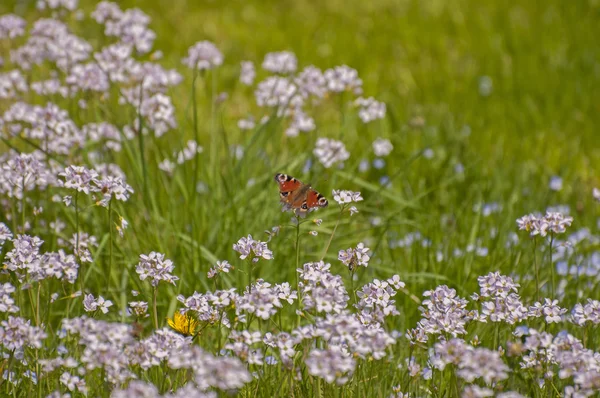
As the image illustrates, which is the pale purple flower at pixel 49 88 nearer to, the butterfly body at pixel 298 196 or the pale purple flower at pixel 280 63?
the pale purple flower at pixel 280 63

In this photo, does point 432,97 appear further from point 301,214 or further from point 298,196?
point 298,196

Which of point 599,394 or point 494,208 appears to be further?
point 494,208

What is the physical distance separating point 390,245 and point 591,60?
3.91 metres

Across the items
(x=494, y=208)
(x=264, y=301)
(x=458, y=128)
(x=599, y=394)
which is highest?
(x=458, y=128)

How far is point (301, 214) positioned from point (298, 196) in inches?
6.5

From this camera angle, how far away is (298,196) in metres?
3.20

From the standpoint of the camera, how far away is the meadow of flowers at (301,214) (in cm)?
256

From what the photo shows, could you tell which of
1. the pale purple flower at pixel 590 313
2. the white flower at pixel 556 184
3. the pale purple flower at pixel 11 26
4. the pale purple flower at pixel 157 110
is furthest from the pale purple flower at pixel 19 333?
the white flower at pixel 556 184

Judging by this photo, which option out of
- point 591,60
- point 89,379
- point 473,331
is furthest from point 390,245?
point 591,60

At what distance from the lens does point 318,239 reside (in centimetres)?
451

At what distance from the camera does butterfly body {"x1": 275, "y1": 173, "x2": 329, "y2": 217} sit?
3.09 meters

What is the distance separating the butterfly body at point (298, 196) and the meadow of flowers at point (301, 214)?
0.08 m

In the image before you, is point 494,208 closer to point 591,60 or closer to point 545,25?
point 591,60

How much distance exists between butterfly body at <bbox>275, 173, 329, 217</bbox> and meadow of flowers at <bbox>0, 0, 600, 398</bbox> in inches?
3.0
